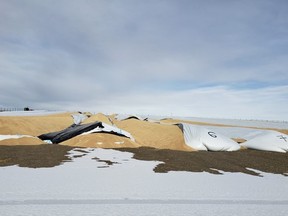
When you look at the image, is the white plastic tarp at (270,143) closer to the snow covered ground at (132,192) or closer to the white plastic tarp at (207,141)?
the white plastic tarp at (207,141)

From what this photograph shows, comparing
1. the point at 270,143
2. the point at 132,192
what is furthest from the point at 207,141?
the point at 132,192

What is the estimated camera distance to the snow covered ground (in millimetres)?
1916

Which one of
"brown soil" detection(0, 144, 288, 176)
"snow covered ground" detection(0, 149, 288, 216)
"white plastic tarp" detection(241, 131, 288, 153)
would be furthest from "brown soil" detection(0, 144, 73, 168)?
"white plastic tarp" detection(241, 131, 288, 153)

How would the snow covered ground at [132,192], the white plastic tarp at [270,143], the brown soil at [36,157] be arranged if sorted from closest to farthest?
the snow covered ground at [132,192] < the brown soil at [36,157] < the white plastic tarp at [270,143]

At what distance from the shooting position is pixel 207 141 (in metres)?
7.42

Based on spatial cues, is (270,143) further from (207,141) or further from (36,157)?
(36,157)

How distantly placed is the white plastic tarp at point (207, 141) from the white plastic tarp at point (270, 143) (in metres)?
0.56

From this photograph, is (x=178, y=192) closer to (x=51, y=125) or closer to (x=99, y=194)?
(x=99, y=194)

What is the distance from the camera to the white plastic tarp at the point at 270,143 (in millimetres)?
7211

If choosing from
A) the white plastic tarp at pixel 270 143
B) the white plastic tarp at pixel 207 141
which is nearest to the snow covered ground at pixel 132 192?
the white plastic tarp at pixel 207 141

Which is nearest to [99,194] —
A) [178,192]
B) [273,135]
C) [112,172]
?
[178,192]

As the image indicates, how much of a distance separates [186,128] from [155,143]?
1070 millimetres

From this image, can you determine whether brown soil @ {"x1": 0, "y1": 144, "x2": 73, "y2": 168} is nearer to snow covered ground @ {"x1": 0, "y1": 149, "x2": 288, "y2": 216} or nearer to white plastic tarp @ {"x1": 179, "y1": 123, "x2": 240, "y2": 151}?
snow covered ground @ {"x1": 0, "y1": 149, "x2": 288, "y2": 216}

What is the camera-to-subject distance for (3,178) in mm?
2824
